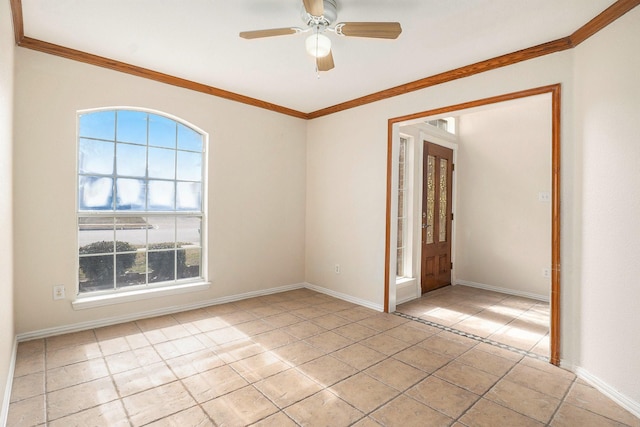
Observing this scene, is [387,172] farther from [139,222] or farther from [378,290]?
[139,222]

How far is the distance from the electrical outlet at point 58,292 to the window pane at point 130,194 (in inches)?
34.0

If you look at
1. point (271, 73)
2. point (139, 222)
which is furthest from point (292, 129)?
point (139, 222)

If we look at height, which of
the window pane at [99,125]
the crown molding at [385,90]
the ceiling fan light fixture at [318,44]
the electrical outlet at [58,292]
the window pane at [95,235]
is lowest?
the electrical outlet at [58,292]

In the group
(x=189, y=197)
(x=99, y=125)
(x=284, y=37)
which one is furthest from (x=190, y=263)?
(x=284, y=37)

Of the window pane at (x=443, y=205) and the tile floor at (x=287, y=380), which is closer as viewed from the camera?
the tile floor at (x=287, y=380)

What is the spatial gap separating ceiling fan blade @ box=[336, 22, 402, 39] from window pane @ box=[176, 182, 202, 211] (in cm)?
252

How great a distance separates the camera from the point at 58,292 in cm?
288

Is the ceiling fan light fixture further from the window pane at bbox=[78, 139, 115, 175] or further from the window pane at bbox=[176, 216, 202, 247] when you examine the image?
the window pane at bbox=[176, 216, 202, 247]

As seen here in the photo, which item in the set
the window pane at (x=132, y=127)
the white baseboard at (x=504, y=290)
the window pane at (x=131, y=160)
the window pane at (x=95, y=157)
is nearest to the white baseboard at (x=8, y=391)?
the window pane at (x=95, y=157)

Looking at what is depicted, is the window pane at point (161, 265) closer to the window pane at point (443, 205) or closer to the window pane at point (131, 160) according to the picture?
the window pane at point (131, 160)

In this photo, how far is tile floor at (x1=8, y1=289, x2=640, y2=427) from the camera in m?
1.87

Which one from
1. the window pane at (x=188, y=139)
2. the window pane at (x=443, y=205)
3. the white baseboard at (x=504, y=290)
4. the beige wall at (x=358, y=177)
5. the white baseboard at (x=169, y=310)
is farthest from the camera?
the window pane at (x=443, y=205)

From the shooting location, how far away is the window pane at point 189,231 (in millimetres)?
3697

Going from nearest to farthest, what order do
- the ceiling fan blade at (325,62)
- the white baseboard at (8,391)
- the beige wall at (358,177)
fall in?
the white baseboard at (8,391) → the ceiling fan blade at (325,62) → the beige wall at (358,177)
